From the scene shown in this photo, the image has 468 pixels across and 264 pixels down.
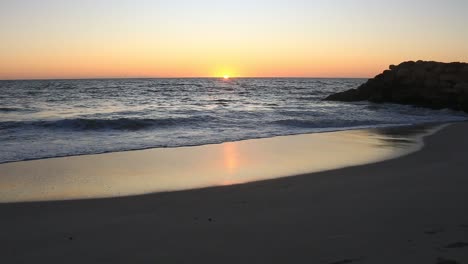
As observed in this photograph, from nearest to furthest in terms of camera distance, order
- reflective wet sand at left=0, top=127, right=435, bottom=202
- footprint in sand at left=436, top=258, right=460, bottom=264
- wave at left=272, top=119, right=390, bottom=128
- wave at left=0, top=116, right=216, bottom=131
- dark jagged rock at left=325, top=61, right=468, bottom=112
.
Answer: footprint in sand at left=436, top=258, right=460, bottom=264 < reflective wet sand at left=0, top=127, right=435, bottom=202 < wave at left=0, top=116, right=216, bottom=131 < wave at left=272, top=119, right=390, bottom=128 < dark jagged rock at left=325, top=61, right=468, bottom=112

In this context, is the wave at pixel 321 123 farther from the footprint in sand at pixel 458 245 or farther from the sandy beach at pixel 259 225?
the footprint in sand at pixel 458 245

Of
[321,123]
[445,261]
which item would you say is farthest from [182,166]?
[321,123]

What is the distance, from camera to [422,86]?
33.9m

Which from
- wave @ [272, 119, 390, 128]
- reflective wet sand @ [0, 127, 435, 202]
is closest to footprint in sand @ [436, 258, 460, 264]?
reflective wet sand @ [0, 127, 435, 202]

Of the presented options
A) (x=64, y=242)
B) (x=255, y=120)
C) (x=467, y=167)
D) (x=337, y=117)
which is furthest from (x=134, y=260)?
(x=337, y=117)

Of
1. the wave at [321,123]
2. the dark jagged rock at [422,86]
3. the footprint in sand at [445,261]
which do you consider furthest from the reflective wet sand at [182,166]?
the dark jagged rock at [422,86]

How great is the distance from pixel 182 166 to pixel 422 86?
28736mm

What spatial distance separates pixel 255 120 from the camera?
22.6 meters

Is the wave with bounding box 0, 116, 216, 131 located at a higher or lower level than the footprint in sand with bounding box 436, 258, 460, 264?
lower

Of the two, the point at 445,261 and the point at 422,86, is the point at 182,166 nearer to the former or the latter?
the point at 445,261

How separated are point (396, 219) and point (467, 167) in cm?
500

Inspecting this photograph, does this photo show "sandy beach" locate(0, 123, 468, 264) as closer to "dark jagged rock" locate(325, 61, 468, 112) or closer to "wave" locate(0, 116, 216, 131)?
"wave" locate(0, 116, 216, 131)

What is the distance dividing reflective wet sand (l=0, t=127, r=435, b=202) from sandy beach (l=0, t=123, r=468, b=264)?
765 mm

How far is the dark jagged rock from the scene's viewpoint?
31141mm
